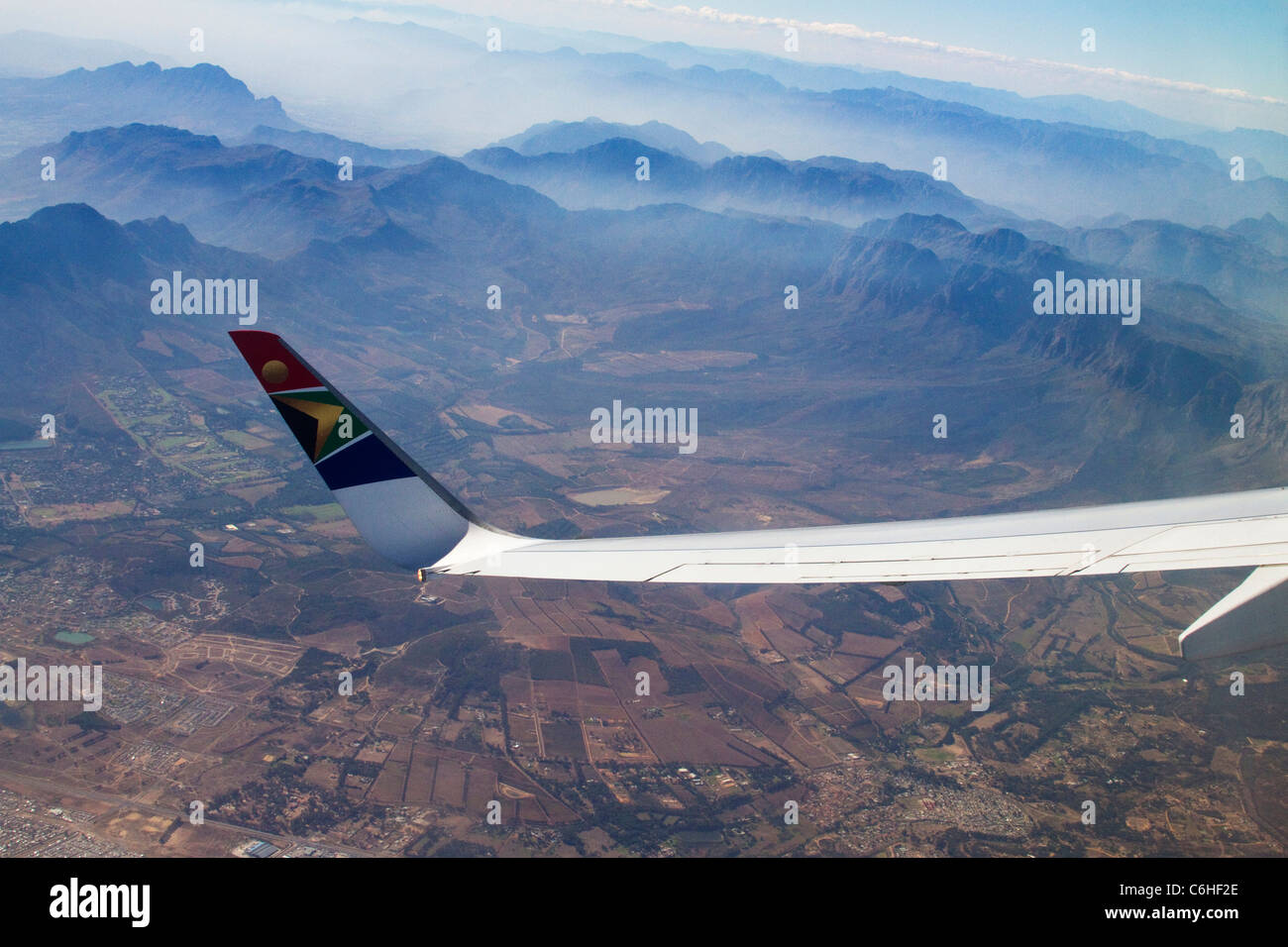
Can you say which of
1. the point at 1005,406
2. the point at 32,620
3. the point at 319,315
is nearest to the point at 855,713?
the point at 32,620

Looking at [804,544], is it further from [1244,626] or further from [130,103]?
[130,103]

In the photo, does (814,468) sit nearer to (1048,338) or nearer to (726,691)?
(726,691)

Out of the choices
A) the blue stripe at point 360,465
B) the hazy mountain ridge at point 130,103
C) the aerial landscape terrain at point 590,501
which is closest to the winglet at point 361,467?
the blue stripe at point 360,465

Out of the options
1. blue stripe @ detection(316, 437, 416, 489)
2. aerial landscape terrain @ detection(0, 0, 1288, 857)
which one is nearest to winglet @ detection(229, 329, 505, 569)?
blue stripe @ detection(316, 437, 416, 489)

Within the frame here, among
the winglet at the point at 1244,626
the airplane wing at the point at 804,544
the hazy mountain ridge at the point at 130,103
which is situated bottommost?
the winglet at the point at 1244,626

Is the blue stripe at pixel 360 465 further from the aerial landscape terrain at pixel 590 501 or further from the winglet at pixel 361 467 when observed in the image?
the aerial landscape terrain at pixel 590 501

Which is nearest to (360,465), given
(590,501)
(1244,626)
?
(1244,626)

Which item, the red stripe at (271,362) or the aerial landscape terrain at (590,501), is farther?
the aerial landscape terrain at (590,501)
